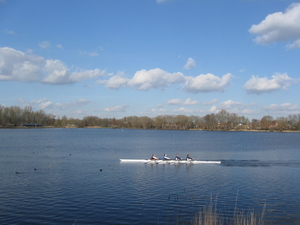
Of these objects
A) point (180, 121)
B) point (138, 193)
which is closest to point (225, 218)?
point (138, 193)

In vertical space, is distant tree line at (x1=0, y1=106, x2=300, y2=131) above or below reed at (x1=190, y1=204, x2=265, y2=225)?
above

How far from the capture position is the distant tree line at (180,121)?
524 feet

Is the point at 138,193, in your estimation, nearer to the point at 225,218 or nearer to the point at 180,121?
the point at 225,218

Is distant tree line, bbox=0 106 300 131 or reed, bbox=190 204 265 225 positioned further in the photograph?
distant tree line, bbox=0 106 300 131

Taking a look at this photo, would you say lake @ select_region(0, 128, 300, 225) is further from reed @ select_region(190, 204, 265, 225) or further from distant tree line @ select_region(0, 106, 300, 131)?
distant tree line @ select_region(0, 106, 300, 131)

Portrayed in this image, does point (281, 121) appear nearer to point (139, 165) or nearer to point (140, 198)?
point (139, 165)

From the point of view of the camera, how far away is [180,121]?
18188cm

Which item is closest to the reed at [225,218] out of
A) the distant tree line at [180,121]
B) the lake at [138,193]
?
the lake at [138,193]

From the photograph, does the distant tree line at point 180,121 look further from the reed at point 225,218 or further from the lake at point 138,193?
the reed at point 225,218

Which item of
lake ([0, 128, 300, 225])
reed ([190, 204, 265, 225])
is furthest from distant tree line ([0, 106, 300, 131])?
reed ([190, 204, 265, 225])

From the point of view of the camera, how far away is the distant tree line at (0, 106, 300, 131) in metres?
160

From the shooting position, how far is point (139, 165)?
3100 cm

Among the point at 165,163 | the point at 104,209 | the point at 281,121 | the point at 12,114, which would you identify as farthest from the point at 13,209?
the point at 281,121

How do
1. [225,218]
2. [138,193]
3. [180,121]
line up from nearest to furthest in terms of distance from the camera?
[225,218] < [138,193] < [180,121]
